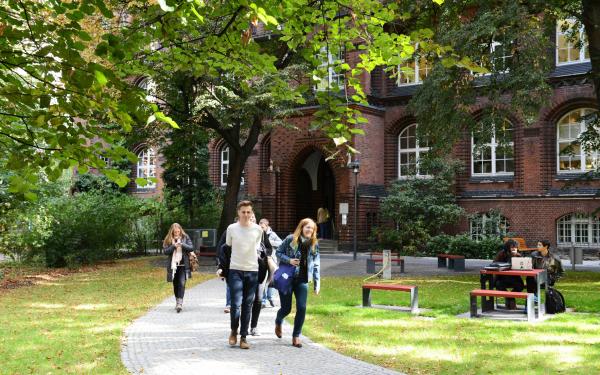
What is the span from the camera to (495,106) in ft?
60.3

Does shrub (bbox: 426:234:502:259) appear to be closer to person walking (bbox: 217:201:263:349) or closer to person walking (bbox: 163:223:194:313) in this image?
person walking (bbox: 163:223:194:313)

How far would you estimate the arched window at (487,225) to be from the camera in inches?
1073

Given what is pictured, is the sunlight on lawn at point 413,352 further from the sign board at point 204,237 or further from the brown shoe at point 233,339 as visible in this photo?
the sign board at point 204,237

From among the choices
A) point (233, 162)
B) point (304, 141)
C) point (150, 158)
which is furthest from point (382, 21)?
point (150, 158)

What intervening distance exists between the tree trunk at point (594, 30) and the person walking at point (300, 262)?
10806mm

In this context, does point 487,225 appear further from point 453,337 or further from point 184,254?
point 453,337

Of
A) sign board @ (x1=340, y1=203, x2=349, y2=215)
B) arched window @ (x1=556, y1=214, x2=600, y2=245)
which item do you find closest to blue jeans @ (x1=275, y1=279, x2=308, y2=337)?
sign board @ (x1=340, y1=203, x2=349, y2=215)

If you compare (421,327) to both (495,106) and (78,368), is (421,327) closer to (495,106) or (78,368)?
(78,368)

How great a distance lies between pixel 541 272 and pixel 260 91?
1157cm

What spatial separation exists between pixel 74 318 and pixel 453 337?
651cm

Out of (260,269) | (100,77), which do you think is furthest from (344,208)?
(100,77)

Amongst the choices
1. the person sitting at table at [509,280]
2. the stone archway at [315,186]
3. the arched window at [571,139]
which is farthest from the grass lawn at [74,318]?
the arched window at [571,139]

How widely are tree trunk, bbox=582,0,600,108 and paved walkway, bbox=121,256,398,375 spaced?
1062 centimetres

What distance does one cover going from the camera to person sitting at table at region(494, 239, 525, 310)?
1220 centimetres
